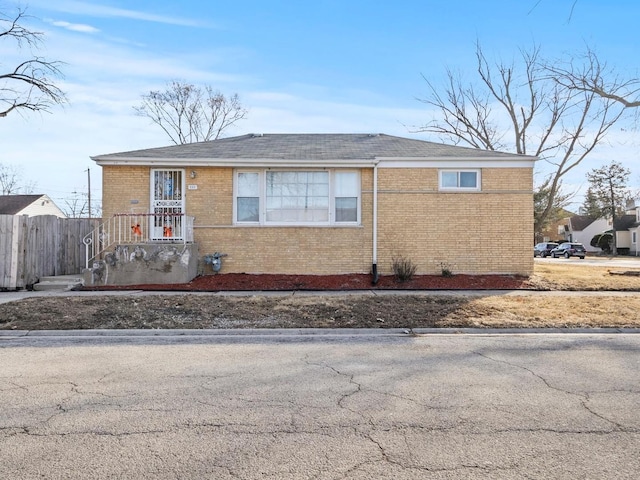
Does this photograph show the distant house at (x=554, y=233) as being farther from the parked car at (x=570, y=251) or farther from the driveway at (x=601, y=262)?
the driveway at (x=601, y=262)

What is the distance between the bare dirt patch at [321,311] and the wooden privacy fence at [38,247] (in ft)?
9.64

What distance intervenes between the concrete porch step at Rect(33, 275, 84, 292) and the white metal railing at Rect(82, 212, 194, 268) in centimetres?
104

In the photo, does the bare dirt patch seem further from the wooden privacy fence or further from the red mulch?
the wooden privacy fence

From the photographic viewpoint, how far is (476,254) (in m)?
14.7

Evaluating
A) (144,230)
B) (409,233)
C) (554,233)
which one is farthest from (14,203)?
(554,233)

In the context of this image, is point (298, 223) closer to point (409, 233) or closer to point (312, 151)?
point (312, 151)

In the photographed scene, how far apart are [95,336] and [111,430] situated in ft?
14.2

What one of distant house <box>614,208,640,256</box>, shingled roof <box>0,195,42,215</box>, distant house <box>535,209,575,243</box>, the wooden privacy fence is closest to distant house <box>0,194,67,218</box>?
shingled roof <box>0,195,42,215</box>

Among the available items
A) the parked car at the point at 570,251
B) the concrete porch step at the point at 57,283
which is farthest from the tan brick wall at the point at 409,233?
the parked car at the point at 570,251

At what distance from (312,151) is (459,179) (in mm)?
4621

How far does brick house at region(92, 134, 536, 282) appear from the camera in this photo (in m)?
14.5

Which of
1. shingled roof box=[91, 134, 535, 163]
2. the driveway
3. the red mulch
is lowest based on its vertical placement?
the driveway

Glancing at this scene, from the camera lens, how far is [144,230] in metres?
14.4

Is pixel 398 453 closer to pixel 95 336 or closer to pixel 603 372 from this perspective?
pixel 603 372
